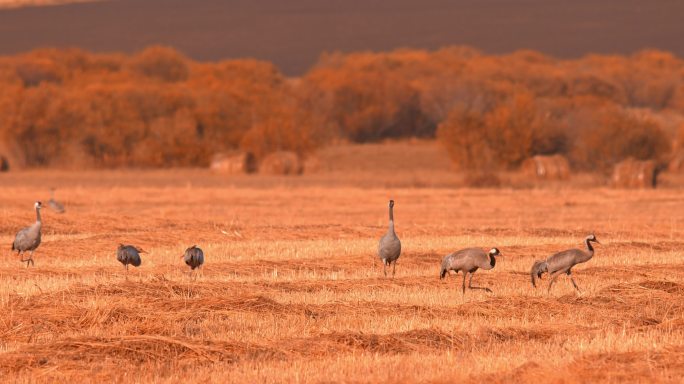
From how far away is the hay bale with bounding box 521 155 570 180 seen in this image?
141ft

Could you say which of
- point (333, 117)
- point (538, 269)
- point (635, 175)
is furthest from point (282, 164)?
point (538, 269)

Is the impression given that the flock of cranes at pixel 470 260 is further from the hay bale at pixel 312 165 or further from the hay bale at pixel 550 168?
the hay bale at pixel 312 165

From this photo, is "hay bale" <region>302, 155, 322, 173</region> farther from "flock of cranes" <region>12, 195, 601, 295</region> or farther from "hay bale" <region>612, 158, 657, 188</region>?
"flock of cranes" <region>12, 195, 601, 295</region>

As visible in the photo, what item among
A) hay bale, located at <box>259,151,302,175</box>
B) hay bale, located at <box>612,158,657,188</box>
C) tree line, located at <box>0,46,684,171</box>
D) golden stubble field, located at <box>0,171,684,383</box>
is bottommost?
golden stubble field, located at <box>0,171,684,383</box>

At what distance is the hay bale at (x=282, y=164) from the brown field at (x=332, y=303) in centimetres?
1739

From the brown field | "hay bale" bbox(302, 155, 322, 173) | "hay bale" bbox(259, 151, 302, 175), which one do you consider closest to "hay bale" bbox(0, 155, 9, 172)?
"hay bale" bbox(259, 151, 302, 175)

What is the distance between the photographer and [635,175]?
38469mm

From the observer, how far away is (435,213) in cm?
2883

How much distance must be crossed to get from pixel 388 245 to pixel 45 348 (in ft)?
22.8

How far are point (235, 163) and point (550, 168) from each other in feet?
39.4

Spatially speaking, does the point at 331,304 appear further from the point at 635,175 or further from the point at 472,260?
the point at 635,175

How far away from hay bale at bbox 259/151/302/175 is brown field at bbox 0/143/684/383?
685 inches

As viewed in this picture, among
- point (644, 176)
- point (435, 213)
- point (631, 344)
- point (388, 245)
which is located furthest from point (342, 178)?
point (631, 344)

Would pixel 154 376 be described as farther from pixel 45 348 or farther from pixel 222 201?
pixel 222 201
